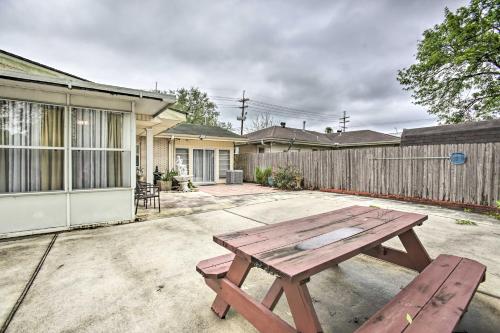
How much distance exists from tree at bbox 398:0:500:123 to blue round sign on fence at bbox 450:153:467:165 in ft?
19.6

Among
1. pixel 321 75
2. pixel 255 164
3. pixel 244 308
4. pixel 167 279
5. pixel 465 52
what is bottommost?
pixel 167 279

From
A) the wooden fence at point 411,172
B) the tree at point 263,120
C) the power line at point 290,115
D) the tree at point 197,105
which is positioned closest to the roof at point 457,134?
the wooden fence at point 411,172

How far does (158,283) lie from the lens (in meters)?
2.42

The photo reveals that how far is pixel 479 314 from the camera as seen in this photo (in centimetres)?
188

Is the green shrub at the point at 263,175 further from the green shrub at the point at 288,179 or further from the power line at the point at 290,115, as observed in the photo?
the power line at the point at 290,115

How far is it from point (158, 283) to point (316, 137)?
61.3ft

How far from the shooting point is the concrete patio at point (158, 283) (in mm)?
1815

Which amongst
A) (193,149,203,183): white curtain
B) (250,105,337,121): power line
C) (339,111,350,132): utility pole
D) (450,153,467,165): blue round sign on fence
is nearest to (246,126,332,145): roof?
(193,149,203,183): white curtain

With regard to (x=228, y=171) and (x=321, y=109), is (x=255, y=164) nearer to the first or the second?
(x=228, y=171)

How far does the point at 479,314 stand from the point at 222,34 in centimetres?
992

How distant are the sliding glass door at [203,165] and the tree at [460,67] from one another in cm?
1140

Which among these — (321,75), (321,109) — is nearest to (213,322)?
(321,75)

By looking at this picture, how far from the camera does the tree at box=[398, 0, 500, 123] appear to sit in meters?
9.75

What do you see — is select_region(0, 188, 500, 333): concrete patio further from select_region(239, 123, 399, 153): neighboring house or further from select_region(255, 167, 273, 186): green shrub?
select_region(239, 123, 399, 153): neighboring house
